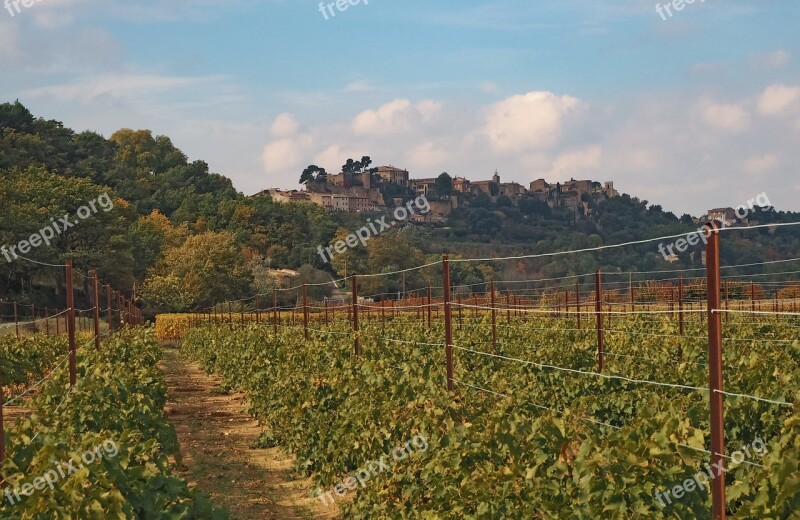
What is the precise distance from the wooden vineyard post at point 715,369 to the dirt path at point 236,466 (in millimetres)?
4869

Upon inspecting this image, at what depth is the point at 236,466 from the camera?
11.1m

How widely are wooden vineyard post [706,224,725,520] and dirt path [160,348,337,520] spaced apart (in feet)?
16.0

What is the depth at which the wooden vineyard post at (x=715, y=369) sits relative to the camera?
13.5 ft

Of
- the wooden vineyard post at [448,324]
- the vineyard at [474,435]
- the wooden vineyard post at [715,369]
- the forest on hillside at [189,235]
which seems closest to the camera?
the wooden vineyard post at [715,369]

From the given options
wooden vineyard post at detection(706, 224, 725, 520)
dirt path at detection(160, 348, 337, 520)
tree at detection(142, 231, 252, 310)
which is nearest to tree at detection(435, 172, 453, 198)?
tree at detection(142, 231, 252, 310)

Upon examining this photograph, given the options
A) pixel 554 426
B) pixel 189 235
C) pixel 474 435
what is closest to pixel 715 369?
pixel 554 426

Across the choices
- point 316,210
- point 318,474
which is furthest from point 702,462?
point 316,210

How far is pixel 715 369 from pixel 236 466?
7.96 m

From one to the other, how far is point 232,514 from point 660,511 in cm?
521

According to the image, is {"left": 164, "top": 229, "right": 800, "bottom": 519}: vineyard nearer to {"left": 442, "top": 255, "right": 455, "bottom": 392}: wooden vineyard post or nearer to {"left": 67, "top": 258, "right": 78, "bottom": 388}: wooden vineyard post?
{"left": 442, "top": 255, "right": 455, "bottom": 392}: wooden vineyard post

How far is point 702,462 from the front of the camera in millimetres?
4984

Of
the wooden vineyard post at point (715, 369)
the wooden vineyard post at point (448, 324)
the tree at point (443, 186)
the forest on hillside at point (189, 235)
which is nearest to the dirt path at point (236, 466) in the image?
the wooden vineyard post at point (448, 324)

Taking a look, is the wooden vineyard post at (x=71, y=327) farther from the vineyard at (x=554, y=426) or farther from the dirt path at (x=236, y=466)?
the vineyard at (x=554, y=426)

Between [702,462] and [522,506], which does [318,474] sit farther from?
[702,462]
